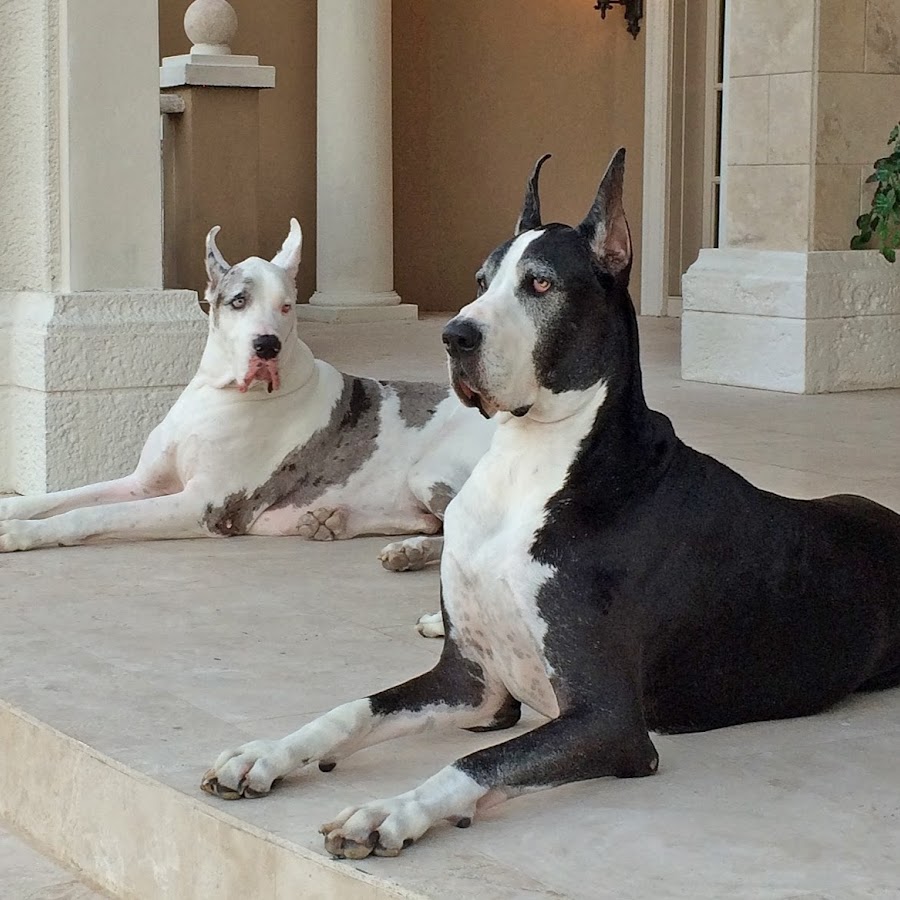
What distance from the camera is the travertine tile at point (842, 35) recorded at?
855 centimetres

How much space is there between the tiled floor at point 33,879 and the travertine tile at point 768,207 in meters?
6.29

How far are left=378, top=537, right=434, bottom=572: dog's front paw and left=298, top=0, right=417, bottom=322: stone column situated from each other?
26.0ft

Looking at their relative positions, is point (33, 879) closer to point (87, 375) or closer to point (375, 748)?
point (375, 748)

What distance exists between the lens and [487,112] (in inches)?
582

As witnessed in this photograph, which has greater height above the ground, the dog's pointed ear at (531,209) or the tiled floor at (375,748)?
the dog's pointed ear at (531,209)

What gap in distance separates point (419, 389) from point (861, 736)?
97.8 inches

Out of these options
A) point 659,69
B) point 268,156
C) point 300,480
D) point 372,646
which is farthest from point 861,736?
point 268,156

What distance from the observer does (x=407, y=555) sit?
4770mm

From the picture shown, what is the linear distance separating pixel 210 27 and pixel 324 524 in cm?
733

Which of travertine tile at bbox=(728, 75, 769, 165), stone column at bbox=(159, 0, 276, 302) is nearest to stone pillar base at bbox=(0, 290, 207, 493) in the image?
travertine tile at bbox=(728, 75, 769, 165)

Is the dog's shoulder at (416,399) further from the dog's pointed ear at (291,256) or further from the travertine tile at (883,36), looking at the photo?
the travertine tile at (883,36)

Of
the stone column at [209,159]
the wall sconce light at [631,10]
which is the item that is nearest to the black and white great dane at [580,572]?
the stone column at [209,159]

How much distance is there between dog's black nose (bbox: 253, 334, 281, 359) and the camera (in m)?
5.11

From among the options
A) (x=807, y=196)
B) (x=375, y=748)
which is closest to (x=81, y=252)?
(x=375, y=748)
